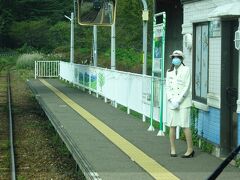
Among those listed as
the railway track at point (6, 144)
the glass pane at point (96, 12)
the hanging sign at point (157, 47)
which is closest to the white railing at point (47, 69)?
the railway track at point (6, 144)

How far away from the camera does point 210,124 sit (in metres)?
11.2

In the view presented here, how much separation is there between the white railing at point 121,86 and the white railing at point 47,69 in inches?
588

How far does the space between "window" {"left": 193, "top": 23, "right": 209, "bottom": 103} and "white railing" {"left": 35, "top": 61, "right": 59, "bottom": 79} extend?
35.2 metres

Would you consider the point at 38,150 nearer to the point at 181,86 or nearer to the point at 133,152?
the point at 133,152

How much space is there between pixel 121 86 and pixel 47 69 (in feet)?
91.0

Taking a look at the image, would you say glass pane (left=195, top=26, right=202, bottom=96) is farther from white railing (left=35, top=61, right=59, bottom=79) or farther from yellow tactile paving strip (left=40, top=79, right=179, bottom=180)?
white railing (left=35, top=61, right=59, bottom=79)

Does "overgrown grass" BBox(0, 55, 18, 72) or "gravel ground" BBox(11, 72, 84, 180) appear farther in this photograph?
"overgrown grass" BBox(0, 55, 18, 72)

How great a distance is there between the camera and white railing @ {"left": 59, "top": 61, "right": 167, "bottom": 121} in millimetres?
16645

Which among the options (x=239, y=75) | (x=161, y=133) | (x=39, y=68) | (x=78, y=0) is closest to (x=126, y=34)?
(x=39, y=68)

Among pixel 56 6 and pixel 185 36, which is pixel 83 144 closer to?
pixel 185 36

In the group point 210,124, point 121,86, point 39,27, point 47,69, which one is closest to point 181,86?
point 210,124

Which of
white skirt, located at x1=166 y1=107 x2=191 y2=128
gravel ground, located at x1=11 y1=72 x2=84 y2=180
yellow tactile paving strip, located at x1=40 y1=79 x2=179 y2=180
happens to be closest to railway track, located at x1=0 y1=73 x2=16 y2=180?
gravel ground, located at x1=11 y1=72 x2=84 y2=180

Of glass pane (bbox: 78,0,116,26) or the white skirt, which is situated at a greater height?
glass pane (bbox: 78,0,116,26)

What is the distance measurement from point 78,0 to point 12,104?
8.47 metres
